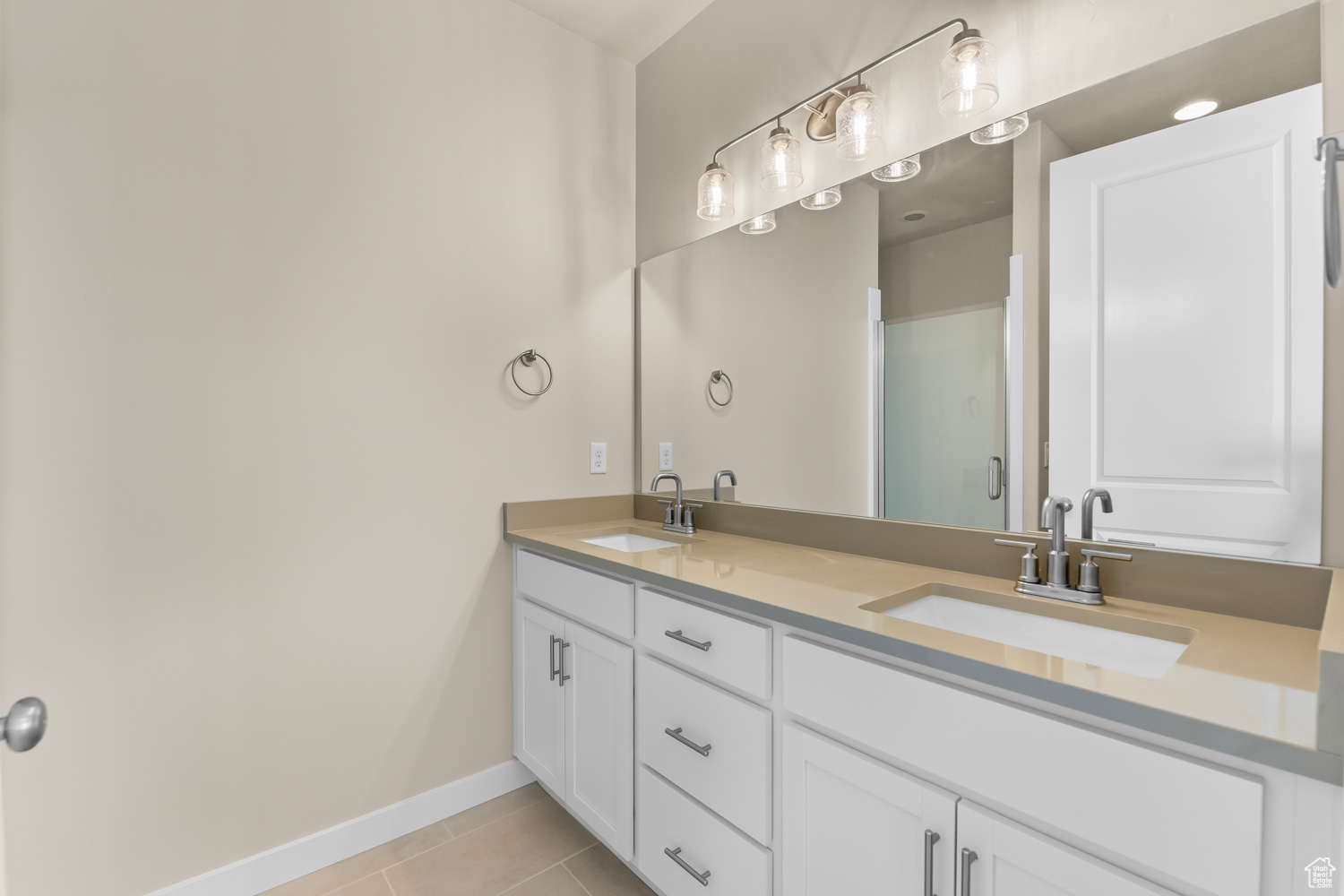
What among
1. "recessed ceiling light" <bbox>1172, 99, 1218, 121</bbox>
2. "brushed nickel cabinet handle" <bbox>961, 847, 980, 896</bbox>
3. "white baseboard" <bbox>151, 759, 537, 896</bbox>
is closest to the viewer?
"brushed nickel cabinet handle" <bbox>961, 847, 980, 896</bbox>

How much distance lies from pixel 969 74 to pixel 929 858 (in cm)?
152

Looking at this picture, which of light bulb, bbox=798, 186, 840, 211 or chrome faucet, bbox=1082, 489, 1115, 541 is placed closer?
chrome faucet, bbox=1082, 489, 1115, 541

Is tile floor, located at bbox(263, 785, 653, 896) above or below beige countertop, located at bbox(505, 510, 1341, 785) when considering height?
below

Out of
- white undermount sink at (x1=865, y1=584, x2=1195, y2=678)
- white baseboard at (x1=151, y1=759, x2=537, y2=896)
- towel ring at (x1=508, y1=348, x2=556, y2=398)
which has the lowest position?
white baseboard at (x1=151, y1=759, x2=537, y2=896)

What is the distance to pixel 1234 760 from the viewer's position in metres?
0.66

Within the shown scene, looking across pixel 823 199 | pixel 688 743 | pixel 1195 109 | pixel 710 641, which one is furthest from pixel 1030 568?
pixel 823 199

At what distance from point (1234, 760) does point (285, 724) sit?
1.98 metres

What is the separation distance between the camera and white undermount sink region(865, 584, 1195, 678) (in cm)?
99

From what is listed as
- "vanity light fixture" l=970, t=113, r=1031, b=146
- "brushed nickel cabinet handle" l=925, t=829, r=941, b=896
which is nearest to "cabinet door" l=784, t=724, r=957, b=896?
"brushed nickel cabinet handle" l=925, t=829, r=941, b=896

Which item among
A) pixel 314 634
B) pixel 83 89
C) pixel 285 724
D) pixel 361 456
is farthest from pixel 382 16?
pixel 285 724

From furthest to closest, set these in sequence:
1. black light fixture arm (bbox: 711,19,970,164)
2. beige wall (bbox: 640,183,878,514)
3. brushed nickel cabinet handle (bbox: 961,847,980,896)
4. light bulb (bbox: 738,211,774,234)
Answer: light bulb (bbox: 738,211,774,234), beige wall (bbox: 640,183,878,514), black light fixture arm (bbox: 711,19,970,164), brushed nickel cabinet handle (bbox: 961,847,980,896)

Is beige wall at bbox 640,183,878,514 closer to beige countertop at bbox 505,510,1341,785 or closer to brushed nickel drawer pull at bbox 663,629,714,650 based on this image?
beige countertop at bbox 505,510,1341,785

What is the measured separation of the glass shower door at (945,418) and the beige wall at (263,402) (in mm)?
1146

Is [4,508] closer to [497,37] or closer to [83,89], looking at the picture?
[83,89]
